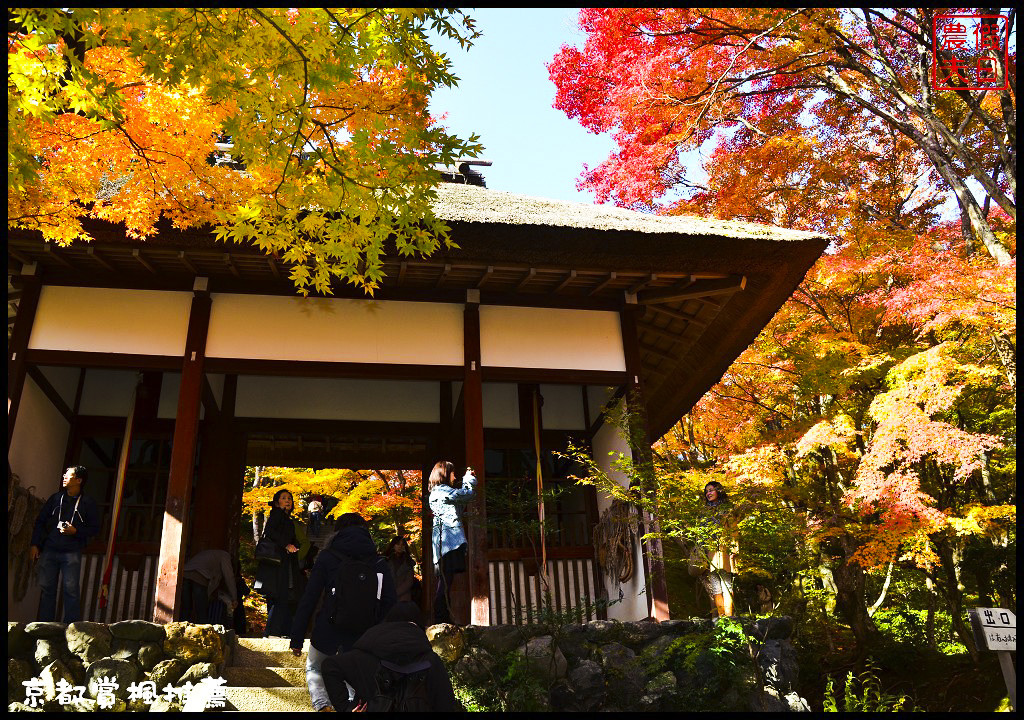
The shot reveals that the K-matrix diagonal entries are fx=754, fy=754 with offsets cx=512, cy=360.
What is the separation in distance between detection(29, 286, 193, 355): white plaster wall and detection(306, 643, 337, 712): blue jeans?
157 inches

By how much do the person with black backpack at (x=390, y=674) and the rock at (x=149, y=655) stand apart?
1.85m

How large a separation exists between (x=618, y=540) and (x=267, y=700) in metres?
3.87

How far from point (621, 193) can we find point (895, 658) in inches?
315

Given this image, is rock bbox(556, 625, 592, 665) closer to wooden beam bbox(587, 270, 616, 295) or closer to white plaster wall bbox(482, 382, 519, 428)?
wooden beam bbox(587, 270, 616, 295)

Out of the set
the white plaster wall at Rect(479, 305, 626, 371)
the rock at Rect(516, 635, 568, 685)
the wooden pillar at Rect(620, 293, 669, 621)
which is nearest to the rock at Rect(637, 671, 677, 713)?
the rock at Rect(516, 635, 568, 685)

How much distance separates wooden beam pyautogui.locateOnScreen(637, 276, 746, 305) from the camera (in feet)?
25.8

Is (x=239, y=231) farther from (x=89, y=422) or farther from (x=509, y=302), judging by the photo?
(x=89, y=422)

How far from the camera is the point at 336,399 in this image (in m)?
9.45

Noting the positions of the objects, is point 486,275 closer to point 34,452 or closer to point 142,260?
point 142,260

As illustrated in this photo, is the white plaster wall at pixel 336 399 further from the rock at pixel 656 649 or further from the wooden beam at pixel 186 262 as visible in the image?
the rock at pixel 656 649

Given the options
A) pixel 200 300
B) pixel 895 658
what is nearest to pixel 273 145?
pixel 200 300

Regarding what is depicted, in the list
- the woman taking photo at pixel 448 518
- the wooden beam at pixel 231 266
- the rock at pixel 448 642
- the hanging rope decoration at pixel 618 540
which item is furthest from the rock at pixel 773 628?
the wooden beam at pixel 231 266

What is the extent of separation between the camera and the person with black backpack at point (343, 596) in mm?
4375

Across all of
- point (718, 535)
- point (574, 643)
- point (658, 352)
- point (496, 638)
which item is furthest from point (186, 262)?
point (658, 352)
